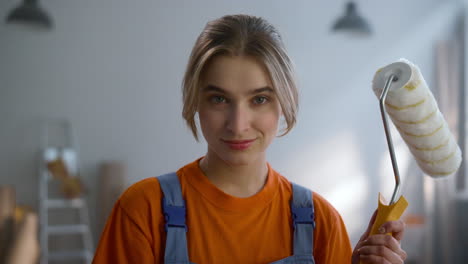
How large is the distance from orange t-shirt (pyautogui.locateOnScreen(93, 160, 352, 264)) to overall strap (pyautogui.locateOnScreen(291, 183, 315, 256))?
0.06ft

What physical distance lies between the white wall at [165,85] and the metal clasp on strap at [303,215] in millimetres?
3456

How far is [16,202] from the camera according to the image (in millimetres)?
4152

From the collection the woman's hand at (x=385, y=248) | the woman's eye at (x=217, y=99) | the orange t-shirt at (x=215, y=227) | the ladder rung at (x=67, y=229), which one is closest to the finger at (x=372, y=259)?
the woman's hand at (x=385, y=248)

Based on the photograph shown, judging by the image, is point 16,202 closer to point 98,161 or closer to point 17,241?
point 98,161

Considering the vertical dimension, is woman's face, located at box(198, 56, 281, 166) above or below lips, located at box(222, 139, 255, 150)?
above

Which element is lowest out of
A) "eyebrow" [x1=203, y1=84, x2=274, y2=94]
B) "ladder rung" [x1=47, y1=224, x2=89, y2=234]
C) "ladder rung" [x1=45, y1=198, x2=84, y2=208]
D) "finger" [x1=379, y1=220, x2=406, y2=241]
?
"ladder rung" [x1=47, y1=224, x2=89, y2=234]

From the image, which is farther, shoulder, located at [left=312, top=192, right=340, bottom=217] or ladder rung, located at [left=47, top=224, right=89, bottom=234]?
ladder rung, located at [left=47, top=224, right=89, bottom=234]

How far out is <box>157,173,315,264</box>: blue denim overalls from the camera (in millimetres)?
936

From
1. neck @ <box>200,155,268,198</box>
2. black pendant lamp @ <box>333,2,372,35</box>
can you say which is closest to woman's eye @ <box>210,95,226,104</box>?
neck @ <box>200,155,268,198</box>

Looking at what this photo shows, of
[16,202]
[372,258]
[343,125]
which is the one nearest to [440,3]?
[343,125]

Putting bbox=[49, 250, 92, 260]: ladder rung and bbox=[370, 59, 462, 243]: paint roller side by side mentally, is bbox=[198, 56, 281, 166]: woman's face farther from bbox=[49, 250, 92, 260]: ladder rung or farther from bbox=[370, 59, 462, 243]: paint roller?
bbox=[49, 250, 92, 260]: ladder rung

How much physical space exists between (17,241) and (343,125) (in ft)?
11.7

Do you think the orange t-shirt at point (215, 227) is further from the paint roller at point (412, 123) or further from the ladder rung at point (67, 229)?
the ladder rung at point (67, 229)

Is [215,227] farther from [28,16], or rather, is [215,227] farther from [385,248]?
[28,16]
